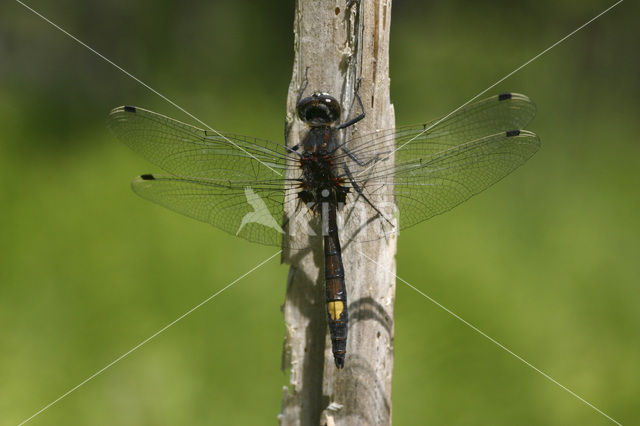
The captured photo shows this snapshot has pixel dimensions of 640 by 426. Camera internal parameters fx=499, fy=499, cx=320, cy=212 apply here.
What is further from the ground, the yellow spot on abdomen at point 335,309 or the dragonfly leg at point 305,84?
the dragonfly leg at point 305,84

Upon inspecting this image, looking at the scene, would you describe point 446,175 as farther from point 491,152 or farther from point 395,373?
point 395,373

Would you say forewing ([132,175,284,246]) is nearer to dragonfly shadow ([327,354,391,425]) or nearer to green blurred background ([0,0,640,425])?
dragonfly shadow ([327,354,391,425])

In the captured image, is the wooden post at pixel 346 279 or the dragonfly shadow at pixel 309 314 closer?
the wooden post at pixel 346 279

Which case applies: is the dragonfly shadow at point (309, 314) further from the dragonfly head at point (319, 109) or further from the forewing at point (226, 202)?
the dragonfly head at point (319, 109)

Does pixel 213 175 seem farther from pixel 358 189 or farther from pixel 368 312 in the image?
pixel 368 312

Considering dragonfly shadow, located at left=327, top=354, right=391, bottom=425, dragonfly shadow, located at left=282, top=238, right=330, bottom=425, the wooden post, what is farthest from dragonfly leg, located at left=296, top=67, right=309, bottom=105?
dragonfly shadow, located at left=327, top=354, right=391, bottom=425

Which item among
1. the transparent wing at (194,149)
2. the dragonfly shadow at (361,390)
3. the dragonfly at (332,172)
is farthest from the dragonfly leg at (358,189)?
the dragonfly shadow at (361,390)

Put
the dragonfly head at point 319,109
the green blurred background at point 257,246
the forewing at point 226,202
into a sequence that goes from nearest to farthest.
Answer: the dragonfly head at point 319,109 → the forewing at point 226,202 → the green blurred background at point 257,246

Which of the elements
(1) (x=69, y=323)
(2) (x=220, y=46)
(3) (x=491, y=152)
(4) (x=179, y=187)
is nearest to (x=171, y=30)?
(2) (x=220, y=46)
